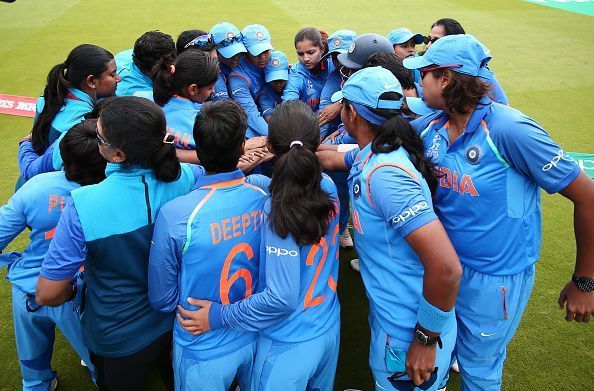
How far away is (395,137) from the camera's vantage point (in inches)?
84.9

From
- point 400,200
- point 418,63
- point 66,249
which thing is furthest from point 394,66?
point 66,249

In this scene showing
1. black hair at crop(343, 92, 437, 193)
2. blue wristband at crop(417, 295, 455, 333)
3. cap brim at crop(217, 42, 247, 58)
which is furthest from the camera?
cap brim at crop(217, 42, 247, 58)

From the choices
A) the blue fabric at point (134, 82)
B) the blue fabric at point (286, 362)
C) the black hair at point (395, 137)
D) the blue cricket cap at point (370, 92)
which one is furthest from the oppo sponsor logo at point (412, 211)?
the blue fabric at point (134, 82)

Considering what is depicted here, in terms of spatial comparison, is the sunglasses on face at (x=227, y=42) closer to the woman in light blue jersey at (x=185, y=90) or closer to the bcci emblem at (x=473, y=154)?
the woman in light blue jersey at (x=185, y=90)

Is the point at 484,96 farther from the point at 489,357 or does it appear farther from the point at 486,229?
the point at 489,357

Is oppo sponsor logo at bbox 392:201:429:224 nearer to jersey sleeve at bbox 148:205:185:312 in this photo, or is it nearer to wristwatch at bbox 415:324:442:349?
wristwatch at bbox 415:324:442:349

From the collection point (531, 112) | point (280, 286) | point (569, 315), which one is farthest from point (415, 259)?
point (531, 112)

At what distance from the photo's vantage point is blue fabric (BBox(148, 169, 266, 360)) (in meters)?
2.05

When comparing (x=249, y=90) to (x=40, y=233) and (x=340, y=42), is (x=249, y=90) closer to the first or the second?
(x=340, y=42)

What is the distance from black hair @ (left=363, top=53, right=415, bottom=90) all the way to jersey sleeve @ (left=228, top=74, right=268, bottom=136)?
1.18 metres

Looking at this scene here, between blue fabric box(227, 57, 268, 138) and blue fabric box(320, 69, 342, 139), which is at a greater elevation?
blue fabric box(320, 69, 342, 139)

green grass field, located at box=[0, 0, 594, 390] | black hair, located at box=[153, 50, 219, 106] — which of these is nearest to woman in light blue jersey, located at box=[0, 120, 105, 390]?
green grass field, located at box=[0, 0, 594, 390]

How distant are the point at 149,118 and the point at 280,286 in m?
1.03

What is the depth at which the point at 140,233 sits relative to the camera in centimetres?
214
